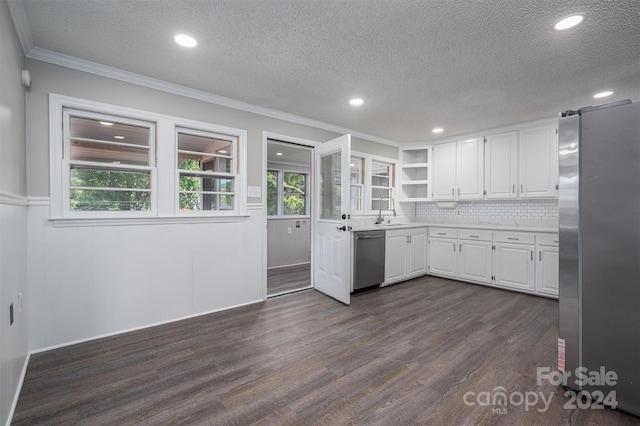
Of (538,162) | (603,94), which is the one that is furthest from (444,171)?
(603,94)

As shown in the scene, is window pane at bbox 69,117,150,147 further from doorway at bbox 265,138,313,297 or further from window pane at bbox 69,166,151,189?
doorway at bbox 265,138,313,297

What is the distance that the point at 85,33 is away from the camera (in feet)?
6.91

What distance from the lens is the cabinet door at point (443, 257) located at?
4730 millimetres

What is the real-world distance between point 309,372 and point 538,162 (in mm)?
4219

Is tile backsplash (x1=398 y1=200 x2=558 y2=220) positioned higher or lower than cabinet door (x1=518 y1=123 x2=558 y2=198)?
lower

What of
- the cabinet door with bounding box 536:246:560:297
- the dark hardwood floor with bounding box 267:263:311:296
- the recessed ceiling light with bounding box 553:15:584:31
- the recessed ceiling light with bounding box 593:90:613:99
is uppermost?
the recessed ceiling light with bounding box 593:90:613:99

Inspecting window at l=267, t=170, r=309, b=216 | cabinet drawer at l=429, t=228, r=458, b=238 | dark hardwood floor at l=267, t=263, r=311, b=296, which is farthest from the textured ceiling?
window at l=267, t=170, r=309, b=216

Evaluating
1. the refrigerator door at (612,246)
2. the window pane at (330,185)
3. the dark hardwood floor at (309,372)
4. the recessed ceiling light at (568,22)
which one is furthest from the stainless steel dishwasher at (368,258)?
the recessed ceiling light at (568,22)

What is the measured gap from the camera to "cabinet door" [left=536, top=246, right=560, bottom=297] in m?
3.74

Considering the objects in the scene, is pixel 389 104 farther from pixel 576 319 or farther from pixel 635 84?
pixel 576 319

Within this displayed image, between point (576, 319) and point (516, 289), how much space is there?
2.51 m

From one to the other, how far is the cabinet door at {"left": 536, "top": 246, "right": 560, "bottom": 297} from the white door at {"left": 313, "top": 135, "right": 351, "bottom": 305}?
8.70 ft

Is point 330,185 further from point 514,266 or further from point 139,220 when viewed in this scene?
point 514,266

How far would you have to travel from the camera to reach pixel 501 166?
14.4 ft
